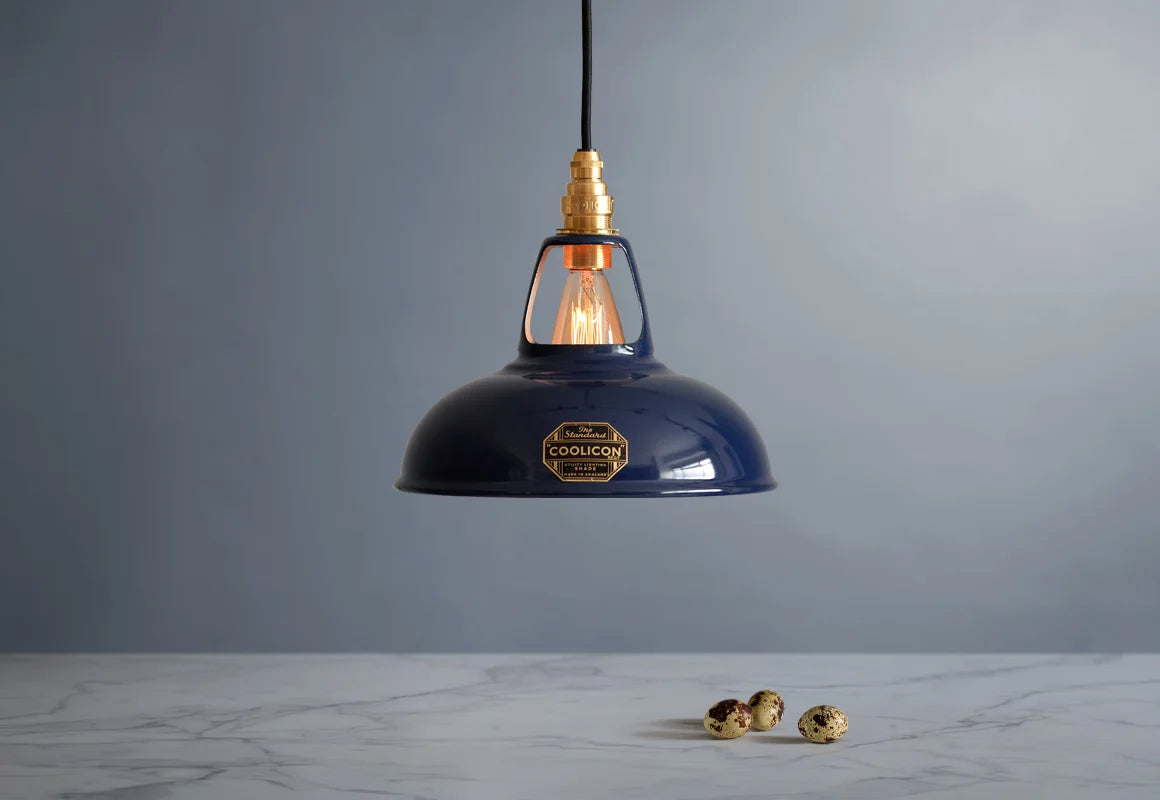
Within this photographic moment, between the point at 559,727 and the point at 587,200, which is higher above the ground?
the point at 587,200

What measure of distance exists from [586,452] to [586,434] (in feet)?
0.06

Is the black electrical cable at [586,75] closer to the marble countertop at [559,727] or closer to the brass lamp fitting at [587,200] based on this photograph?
the brass lamp fitting at [587,200]

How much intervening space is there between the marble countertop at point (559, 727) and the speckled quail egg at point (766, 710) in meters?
0.02

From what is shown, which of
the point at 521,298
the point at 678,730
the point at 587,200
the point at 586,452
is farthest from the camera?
the point at 521,298

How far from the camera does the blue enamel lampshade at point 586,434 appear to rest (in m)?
1.11

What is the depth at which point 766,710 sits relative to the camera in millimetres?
1838

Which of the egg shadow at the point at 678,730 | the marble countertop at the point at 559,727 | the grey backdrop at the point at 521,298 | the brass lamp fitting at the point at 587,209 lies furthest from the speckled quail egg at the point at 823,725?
the grey backdrop at the point at 521,298

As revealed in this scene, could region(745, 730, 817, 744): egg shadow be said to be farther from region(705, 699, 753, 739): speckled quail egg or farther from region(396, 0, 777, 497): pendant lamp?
region(396, 0, 777, 497): pendant lamp

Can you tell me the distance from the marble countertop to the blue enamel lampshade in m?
0.57

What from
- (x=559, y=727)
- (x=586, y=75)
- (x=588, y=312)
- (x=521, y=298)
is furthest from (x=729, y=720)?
(x=521, y=298)

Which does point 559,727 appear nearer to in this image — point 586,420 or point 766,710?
point 766,710

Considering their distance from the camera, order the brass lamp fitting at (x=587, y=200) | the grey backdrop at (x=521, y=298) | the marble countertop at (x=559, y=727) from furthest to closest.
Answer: the grey backdrop at (x=521, y=298) < the marble countertop at (x=559, y=727) < the brass lamp fitting at (x=587, y=200)

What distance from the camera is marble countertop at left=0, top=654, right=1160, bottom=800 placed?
1626 millimetres

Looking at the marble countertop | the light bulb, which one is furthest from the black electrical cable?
the marble countertop
